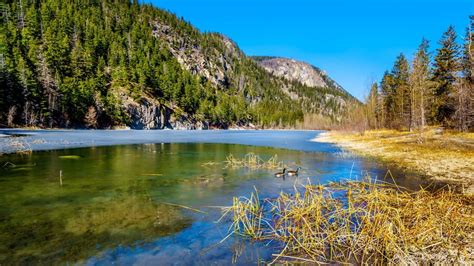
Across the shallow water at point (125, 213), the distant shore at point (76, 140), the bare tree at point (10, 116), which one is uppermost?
the bare tree at point (10, 116)

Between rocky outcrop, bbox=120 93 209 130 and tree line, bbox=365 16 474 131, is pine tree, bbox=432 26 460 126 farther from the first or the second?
rocky outcrop, bbox=120 93 209 130

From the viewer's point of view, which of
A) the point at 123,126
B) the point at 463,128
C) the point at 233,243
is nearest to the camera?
the point at 233,243

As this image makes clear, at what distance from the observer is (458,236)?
8016 millimetres

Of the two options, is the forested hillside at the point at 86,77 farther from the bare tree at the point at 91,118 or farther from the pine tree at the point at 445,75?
the pine tree at the point at 445,75

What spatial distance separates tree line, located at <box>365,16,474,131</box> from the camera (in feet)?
168

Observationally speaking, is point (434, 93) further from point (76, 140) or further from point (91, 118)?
point (91, 118)

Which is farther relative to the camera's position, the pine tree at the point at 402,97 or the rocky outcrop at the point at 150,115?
the rocky outcrop at the point at 150,115

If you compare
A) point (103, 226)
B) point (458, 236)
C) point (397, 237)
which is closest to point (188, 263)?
point (103, 226)

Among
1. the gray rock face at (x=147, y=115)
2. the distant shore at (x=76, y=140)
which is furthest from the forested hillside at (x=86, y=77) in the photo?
the distant shore at (x=76, y=140)

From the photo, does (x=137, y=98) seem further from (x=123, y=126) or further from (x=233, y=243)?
(x=233, y=243)

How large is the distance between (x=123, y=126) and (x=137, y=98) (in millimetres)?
16974

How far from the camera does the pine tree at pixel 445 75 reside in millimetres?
63094

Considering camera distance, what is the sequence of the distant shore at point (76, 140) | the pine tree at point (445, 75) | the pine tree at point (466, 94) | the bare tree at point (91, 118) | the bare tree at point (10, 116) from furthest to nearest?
the bare tree at point (91, 118) → the bare tree at point (10, 116) → the pine tree at point (445, 75) → the pine tree at point (466, 94) → the distant shore at point (76, 140)

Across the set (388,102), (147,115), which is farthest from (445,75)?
(147,115)
